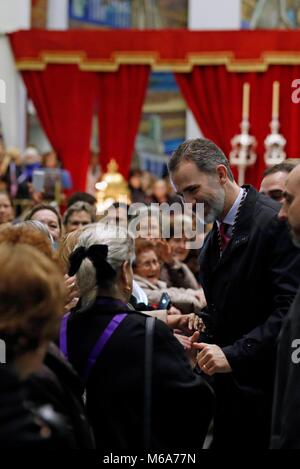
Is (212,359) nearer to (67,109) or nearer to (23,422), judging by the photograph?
(23,422)

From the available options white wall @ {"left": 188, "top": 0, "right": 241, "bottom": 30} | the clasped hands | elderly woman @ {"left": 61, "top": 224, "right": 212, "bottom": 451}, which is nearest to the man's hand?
the clasped hands

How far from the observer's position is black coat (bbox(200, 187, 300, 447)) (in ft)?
12.7

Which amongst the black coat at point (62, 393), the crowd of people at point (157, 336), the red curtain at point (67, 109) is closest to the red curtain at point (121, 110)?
the red curtain at point (67, 109)

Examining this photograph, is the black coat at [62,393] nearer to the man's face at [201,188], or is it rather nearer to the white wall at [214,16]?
the man's face at [201,188]

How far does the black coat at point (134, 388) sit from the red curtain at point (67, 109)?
1014 centimetres

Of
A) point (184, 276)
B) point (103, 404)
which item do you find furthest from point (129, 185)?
point (103, 404)

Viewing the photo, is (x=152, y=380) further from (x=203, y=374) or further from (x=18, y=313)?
(x=203, y=374)

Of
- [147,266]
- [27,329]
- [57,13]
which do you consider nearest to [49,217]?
[147,266]

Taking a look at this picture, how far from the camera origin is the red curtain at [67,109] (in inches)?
525

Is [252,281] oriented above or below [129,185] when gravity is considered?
above

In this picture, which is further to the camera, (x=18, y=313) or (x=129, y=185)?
(x=129, y=185)

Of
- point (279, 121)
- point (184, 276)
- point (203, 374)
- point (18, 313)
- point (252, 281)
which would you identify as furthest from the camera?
point (279, 121)

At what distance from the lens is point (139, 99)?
1333cm

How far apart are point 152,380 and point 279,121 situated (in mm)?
10020
